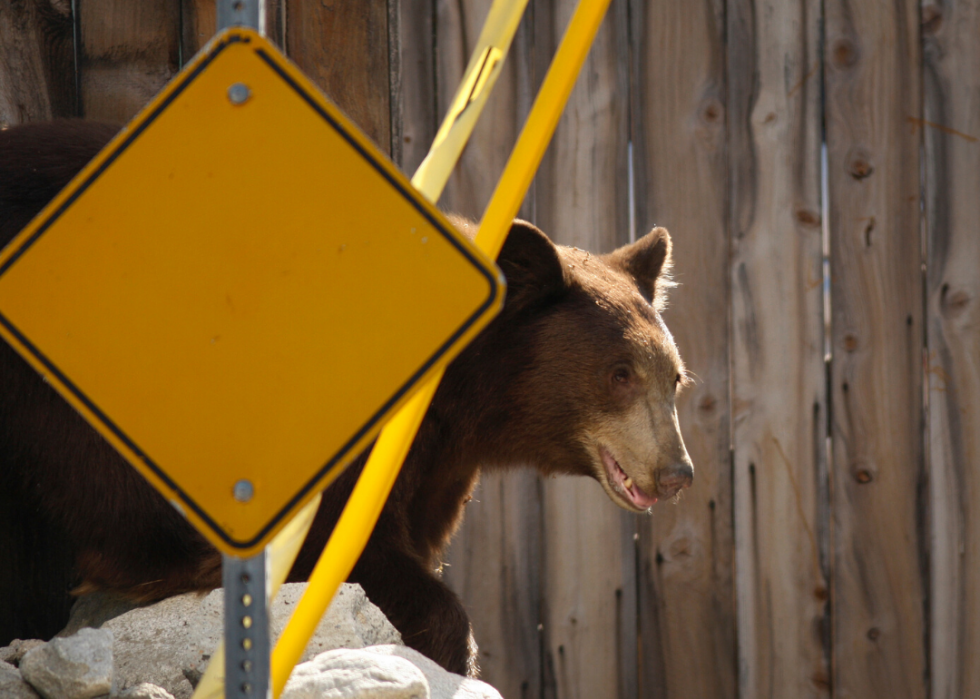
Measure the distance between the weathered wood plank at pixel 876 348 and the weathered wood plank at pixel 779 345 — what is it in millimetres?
74

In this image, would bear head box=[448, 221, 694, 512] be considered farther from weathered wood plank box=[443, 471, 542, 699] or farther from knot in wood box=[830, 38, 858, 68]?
knot in wood box=[830, 38, 858, 68]

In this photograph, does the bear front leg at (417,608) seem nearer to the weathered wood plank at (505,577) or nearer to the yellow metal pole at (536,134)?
the weathered wood plank at (505,577)

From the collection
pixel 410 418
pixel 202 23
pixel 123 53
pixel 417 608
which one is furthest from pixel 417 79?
pixel 410 418

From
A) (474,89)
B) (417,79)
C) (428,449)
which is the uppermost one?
(417,79)

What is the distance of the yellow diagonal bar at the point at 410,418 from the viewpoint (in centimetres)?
144

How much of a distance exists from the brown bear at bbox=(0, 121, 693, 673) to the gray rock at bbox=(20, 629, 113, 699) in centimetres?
41

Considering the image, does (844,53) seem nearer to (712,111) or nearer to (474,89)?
(712,111)

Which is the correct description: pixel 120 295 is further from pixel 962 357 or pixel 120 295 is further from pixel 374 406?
pixel 962 357

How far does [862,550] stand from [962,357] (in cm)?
78

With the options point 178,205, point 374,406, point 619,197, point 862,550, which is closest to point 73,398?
point 178,205

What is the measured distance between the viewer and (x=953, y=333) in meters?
3.26

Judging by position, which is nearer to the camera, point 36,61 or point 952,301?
point 36,61

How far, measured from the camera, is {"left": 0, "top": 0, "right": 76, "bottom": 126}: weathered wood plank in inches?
103

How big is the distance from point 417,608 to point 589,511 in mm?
1109
